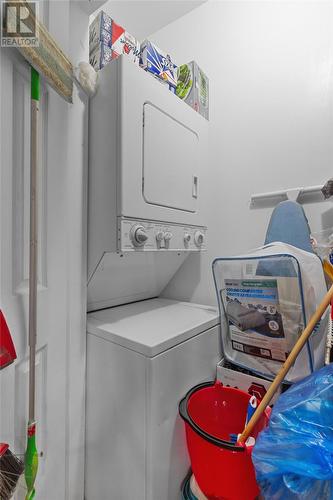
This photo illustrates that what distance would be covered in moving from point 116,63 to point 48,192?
2.72 feet

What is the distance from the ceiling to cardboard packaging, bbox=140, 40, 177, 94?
1169 mm

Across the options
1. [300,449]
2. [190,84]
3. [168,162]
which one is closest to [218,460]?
[300,449]

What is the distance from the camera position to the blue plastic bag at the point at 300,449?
840mm

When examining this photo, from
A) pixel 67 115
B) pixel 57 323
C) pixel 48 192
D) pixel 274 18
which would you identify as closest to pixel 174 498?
pixel 57 323

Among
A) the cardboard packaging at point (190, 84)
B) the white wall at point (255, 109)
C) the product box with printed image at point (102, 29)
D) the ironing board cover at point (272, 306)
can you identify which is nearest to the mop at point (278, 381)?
the ironing board cover at point (272, 306)

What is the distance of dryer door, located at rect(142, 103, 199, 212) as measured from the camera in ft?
5.06

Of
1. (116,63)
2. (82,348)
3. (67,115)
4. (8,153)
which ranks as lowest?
(82,348)

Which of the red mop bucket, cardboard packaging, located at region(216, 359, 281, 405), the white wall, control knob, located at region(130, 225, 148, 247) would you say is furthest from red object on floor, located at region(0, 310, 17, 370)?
the white wall

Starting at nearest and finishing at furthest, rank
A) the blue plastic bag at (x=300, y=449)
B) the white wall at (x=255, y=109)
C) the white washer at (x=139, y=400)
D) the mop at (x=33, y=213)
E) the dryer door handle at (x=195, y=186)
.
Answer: the blue plastic bag at (x=300, y=449)
the mop at (x=33, y=213)
the white washer at (x=139, y=400)
the white wall at (x=255, y=109)
the dryer door handle at (x=195, y=186)

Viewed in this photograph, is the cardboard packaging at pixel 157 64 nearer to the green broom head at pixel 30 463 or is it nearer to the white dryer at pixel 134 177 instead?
the white dryer at pixel 134 177

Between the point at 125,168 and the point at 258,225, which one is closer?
the point at 125,168

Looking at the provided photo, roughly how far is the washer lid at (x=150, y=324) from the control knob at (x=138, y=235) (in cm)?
53

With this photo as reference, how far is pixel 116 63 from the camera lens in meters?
1.39

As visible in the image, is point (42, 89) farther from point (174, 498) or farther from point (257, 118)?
point (174, 498)
